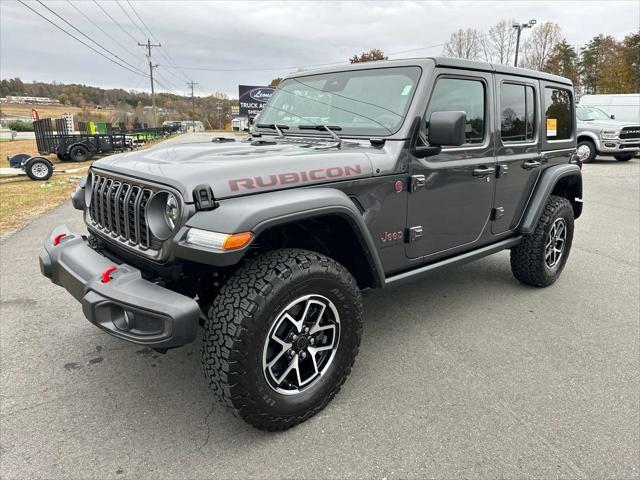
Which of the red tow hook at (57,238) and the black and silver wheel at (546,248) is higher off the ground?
the red tow hook at (57,238)

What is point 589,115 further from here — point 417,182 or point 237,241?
point 237,241

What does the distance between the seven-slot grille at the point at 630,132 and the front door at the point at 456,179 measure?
14.5 m

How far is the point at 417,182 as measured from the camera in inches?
116

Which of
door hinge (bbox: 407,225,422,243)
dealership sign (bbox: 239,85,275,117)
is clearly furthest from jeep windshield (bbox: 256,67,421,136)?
dealership sign (bbox: 239,85,275,117)

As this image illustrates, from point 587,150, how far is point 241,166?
55.1 ft

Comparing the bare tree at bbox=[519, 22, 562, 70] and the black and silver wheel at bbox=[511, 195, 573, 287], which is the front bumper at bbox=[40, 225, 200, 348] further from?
the bare tree at bbox=[519, 22, 562, 70]

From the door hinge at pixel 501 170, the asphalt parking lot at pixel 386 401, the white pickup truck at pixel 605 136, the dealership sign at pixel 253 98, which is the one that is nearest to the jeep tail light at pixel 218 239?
the asphalt parking lot at pixel 386 401

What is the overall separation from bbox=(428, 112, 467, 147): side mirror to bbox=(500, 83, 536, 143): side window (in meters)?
1.15

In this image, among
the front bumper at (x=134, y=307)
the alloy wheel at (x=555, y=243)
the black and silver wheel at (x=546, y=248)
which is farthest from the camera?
the alloy wheel at (x=555, y=243)

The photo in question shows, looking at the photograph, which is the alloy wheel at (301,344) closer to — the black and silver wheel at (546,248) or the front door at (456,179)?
the front door at (456,179)

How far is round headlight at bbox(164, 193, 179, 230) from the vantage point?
7.05ft

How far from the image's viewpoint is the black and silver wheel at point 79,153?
17.7 m

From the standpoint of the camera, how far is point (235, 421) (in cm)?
250

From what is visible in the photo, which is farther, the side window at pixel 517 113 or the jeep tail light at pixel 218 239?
→ the side window at pixel 517 113
